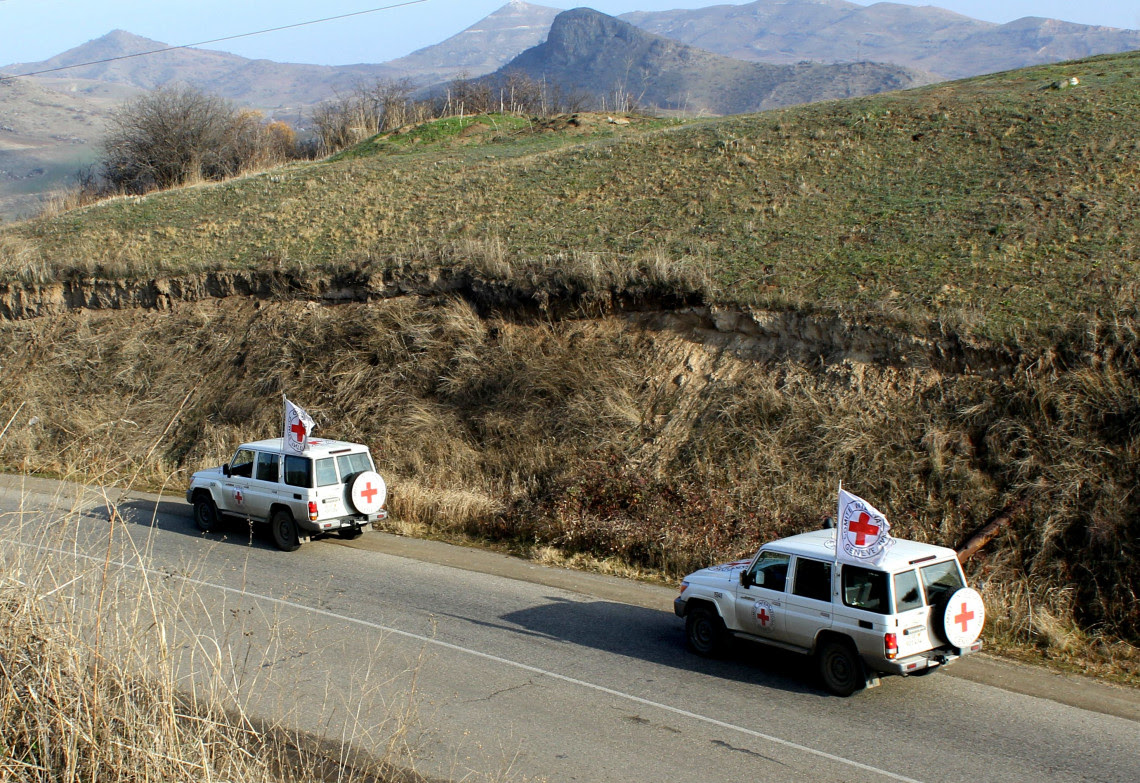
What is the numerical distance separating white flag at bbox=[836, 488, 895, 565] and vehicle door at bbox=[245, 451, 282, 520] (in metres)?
9.14

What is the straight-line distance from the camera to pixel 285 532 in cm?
1426

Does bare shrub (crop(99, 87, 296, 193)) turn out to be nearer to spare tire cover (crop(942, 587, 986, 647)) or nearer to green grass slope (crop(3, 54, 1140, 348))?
green grass slope (crop(3, 54, 1140, 348))

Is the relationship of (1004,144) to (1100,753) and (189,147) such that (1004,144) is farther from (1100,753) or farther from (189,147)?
(189,147)

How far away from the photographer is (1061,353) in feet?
43.8

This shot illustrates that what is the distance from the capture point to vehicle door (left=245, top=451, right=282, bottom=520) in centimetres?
1436

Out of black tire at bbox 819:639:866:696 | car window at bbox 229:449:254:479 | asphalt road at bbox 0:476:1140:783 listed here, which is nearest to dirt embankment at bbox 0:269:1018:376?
asphalt road at bbox 0:476:1140:783

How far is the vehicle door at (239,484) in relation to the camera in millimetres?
14766

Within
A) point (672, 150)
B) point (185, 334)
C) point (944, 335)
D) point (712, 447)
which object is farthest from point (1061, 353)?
point (185, 334)

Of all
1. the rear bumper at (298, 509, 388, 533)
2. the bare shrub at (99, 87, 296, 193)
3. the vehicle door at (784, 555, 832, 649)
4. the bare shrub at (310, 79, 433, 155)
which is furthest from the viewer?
the bare shrub at (310, 79, 433, 155)

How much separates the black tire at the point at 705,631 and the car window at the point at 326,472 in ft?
21.6

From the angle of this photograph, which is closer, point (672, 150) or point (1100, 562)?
point (1100, 562)

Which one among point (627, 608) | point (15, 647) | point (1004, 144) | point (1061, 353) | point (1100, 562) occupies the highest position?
point (1004, 144)

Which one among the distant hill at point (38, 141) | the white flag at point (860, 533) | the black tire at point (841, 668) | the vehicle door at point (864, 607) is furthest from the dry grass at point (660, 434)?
the distant hill at point (38, 141)

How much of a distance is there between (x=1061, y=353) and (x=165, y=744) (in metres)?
13.1
